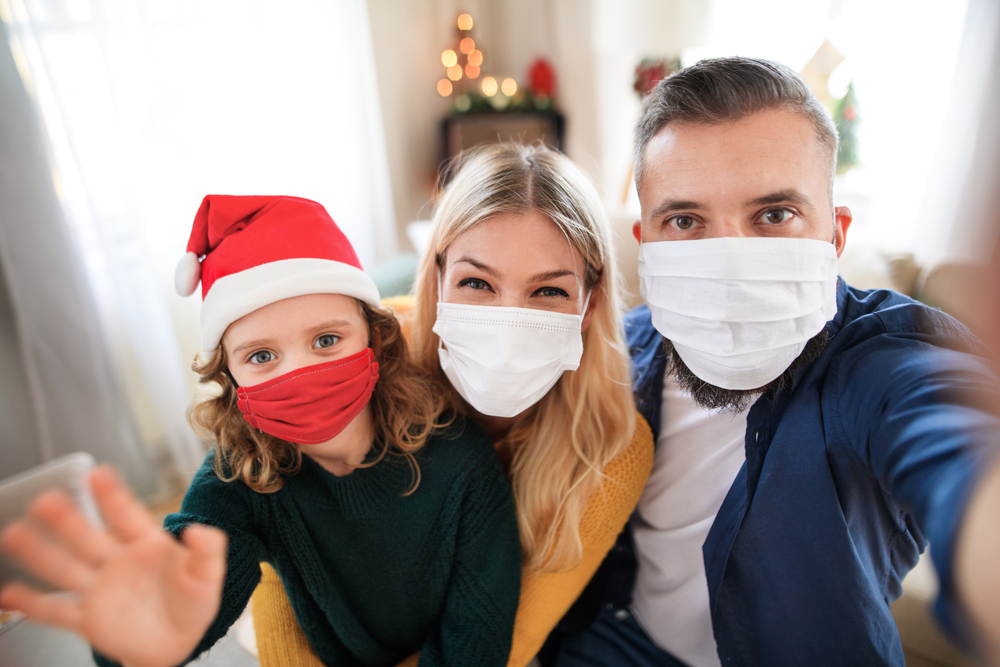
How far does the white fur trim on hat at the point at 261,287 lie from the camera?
934 millimetres

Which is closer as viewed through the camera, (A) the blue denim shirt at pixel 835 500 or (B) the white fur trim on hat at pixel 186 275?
(A) the blue denim shirt at pixel 835 500

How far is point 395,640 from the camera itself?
112 centimetres

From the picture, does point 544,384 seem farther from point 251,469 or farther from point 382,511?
point 251,469

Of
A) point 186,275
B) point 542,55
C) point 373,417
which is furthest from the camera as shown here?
point 542,55

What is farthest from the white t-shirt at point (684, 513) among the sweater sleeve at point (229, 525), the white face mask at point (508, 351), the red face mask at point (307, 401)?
the sweater sleeve at point (229, 525)

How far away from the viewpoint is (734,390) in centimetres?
102

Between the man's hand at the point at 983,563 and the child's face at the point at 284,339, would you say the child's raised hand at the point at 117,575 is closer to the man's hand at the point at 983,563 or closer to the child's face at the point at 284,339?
the child's face at the point at 284,339

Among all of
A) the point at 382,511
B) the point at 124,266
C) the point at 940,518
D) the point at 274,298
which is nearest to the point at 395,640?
the point at 382,511

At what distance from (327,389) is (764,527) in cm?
89

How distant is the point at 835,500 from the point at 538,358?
0.61m

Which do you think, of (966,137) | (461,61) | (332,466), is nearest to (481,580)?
(332,466)

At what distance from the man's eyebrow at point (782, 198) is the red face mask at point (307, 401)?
78 cm

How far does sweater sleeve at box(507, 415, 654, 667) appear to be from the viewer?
1.12 meters

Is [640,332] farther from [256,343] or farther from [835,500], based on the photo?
[256,343]
